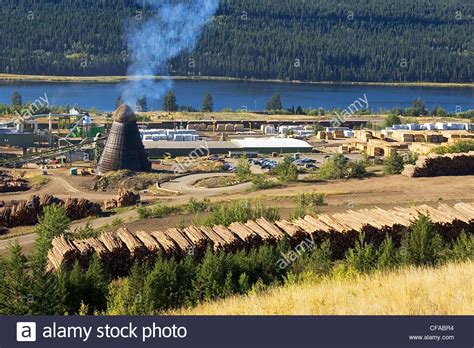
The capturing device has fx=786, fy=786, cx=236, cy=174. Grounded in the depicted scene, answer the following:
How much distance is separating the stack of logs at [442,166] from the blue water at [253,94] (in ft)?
256

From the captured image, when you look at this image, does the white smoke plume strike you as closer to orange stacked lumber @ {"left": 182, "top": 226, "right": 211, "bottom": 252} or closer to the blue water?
the blue water

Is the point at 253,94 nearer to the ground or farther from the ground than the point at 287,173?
nearer to the ground

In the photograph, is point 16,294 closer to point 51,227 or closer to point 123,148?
point 51,227

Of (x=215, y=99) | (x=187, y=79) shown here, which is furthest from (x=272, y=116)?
(x=187, y=79)

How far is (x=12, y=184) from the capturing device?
4138 centimetres

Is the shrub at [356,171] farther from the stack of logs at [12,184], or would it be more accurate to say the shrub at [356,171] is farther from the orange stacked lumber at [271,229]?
the orange stacked lumber at [271,229]

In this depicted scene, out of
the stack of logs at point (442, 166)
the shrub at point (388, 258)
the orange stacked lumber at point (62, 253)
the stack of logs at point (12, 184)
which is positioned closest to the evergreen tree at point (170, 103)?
the stack of logs at point (12, 184)

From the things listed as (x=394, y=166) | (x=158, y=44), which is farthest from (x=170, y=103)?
(x=158, y=44)

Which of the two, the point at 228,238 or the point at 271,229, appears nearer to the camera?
the point at 228,238

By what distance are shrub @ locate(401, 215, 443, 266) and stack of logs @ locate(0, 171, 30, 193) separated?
91.7 feet

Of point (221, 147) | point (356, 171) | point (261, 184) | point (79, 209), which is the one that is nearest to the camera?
point (79, 209)

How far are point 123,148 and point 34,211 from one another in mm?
13091

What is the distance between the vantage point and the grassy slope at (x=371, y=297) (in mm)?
10562

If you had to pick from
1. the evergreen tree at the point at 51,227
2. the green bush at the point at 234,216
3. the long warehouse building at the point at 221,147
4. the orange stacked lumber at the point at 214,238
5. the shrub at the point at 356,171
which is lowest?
the long warehouse building at the point at 221,147
